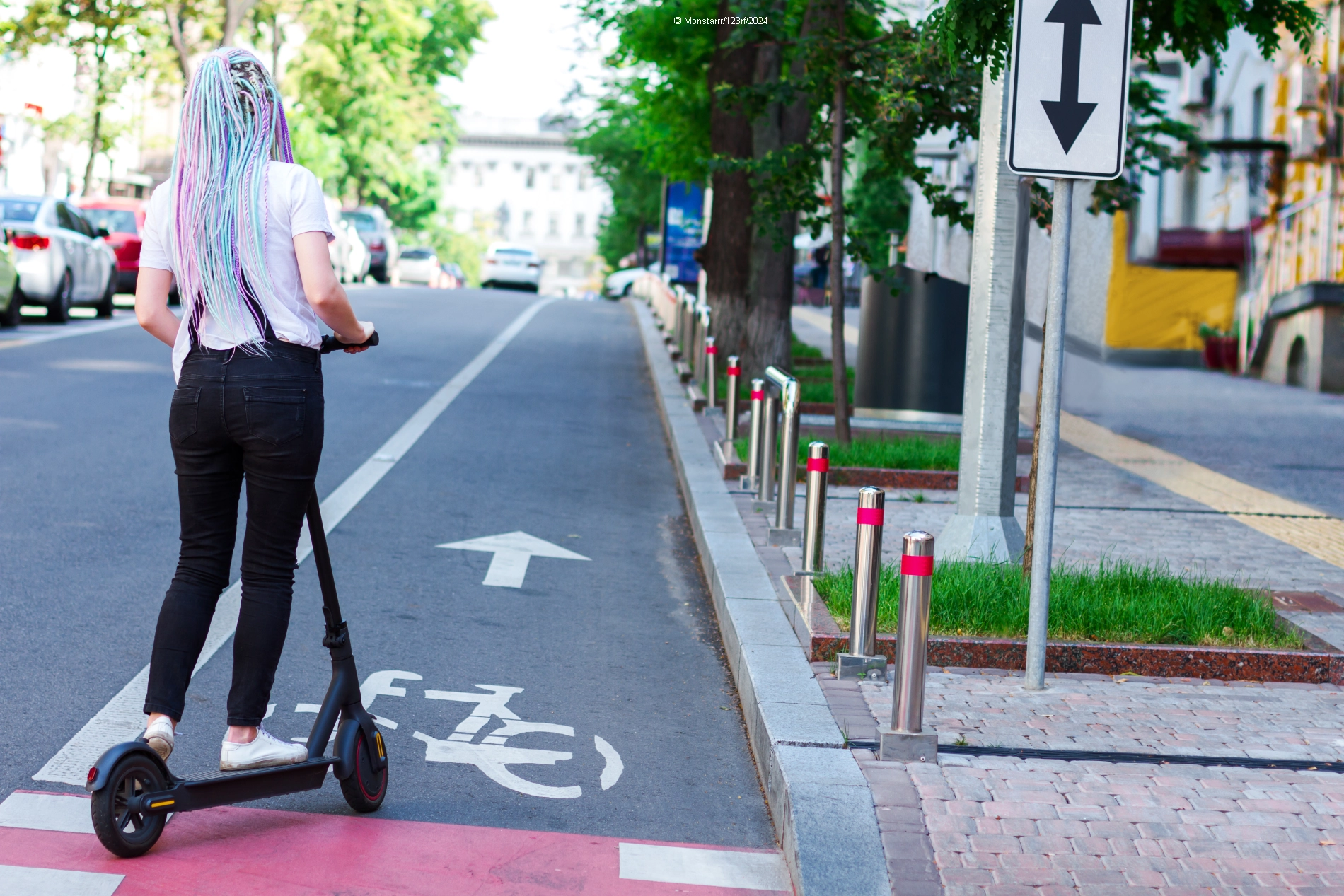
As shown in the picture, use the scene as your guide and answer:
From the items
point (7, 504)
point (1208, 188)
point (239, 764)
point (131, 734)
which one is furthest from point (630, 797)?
point (1208, 188)

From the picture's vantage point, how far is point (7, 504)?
8250mm

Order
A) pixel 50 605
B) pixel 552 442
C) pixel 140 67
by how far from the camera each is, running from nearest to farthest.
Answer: pixel 50 605 < pixel 552 442 < pixel 140 67

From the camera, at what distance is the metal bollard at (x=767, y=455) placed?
8781 mm

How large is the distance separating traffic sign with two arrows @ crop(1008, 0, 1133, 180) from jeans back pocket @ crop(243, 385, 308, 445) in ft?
8.87

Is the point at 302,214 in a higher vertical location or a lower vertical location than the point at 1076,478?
higher

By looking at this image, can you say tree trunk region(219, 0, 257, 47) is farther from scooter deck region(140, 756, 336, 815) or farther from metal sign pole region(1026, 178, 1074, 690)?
scooter deck region(140, 756, 336, 815)

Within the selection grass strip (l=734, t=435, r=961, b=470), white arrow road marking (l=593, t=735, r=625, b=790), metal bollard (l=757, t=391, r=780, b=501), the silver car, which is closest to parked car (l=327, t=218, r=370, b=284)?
the silver car

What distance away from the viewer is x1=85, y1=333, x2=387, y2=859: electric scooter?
A: 3.58 m

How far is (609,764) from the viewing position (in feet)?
15.9

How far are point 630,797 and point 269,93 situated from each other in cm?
220

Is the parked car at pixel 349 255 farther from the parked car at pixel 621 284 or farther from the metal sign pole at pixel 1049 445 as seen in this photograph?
the metal sign pole at pixel 1049 445

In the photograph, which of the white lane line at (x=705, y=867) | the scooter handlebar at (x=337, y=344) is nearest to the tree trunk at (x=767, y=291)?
the white lane line at (x=705, y=867)

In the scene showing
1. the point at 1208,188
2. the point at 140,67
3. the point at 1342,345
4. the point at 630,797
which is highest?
the point at 140,67

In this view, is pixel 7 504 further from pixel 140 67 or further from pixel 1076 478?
pixel 140 67
